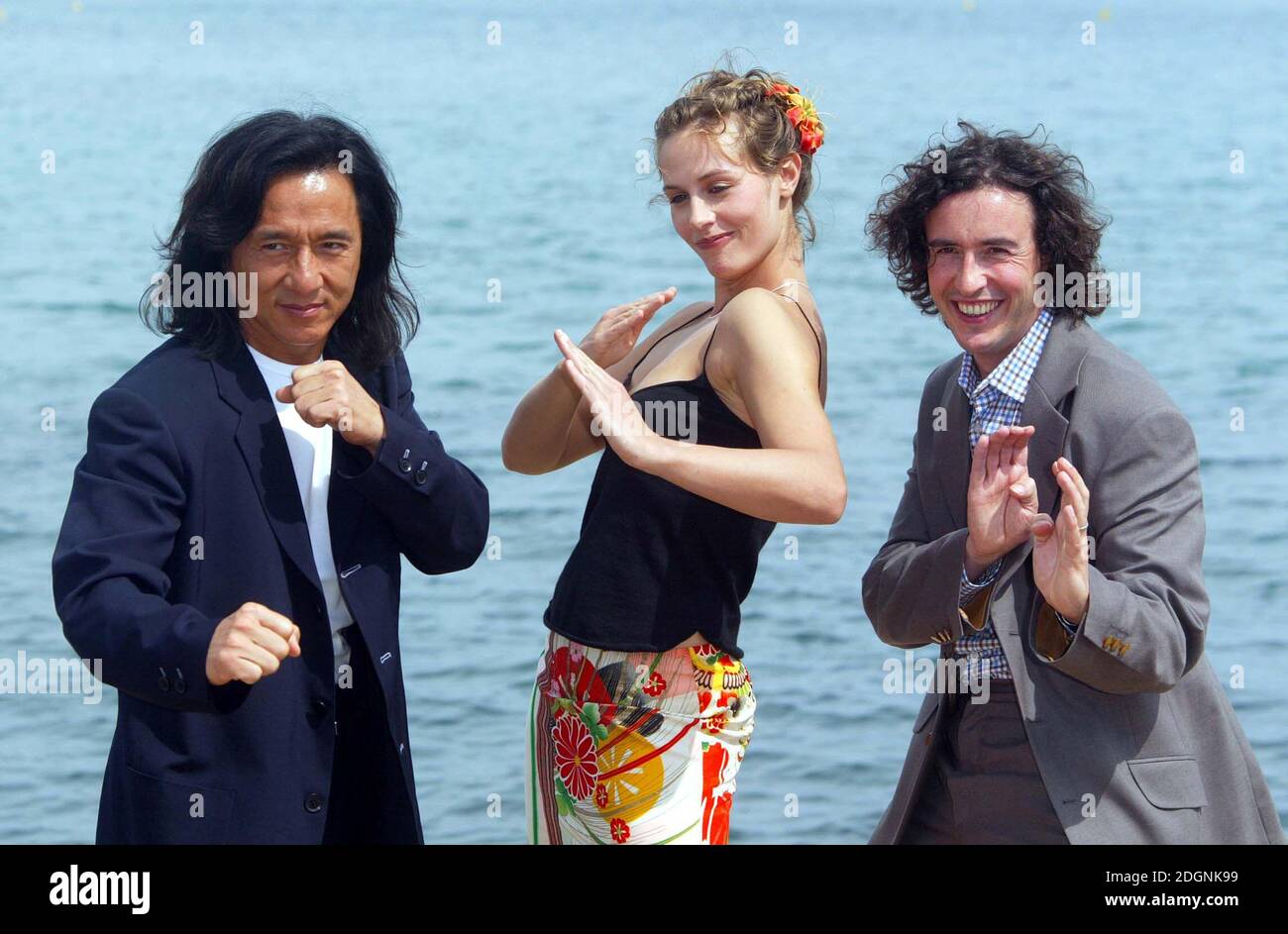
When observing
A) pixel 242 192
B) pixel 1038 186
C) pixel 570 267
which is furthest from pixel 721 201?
pixel 570 267

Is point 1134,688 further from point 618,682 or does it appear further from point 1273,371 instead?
point 1273,371

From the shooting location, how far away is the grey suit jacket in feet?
10.5

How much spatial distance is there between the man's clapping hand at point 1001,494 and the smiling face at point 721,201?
0.54 m

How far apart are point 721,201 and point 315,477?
33.7 inches

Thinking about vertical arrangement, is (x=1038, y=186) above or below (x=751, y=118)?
below

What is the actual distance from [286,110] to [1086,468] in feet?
4.83

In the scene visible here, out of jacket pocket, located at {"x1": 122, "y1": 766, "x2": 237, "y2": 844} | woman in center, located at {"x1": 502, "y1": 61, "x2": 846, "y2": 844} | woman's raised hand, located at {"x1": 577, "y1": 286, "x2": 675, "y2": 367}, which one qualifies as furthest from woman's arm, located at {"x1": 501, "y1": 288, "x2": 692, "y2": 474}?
Result: jacket pocket, located at {"x1": 122, "y1": 766, "x2": 237, "y2": 844}

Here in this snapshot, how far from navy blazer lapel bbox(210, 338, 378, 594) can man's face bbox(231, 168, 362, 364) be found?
8 centimetres

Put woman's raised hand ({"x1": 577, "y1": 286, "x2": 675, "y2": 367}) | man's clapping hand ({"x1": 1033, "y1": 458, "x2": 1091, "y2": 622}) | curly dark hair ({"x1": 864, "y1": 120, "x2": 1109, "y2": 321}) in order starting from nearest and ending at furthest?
man's clapping hand ({"x1": 1033, "y1": 458, "x2": 1091, "y2": 622}), curly dark hair ({"x1": 864, "y1": 120, "x2": 1109, "y2": 321}), woman's raised hand ({"x1": 577, "y1": 286, "x2": 675, "y2": 367})

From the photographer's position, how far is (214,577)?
319cm

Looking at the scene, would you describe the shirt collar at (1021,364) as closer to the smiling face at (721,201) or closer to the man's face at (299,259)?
the smiling face at (721,201)

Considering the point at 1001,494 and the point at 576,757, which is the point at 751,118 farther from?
the point at 576,757

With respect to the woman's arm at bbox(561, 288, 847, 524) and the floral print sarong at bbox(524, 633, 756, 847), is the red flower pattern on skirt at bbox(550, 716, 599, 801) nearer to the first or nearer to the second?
the floral print sarong at bbox(524, 633, 756, 847)

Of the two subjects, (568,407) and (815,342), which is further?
(568,407)
